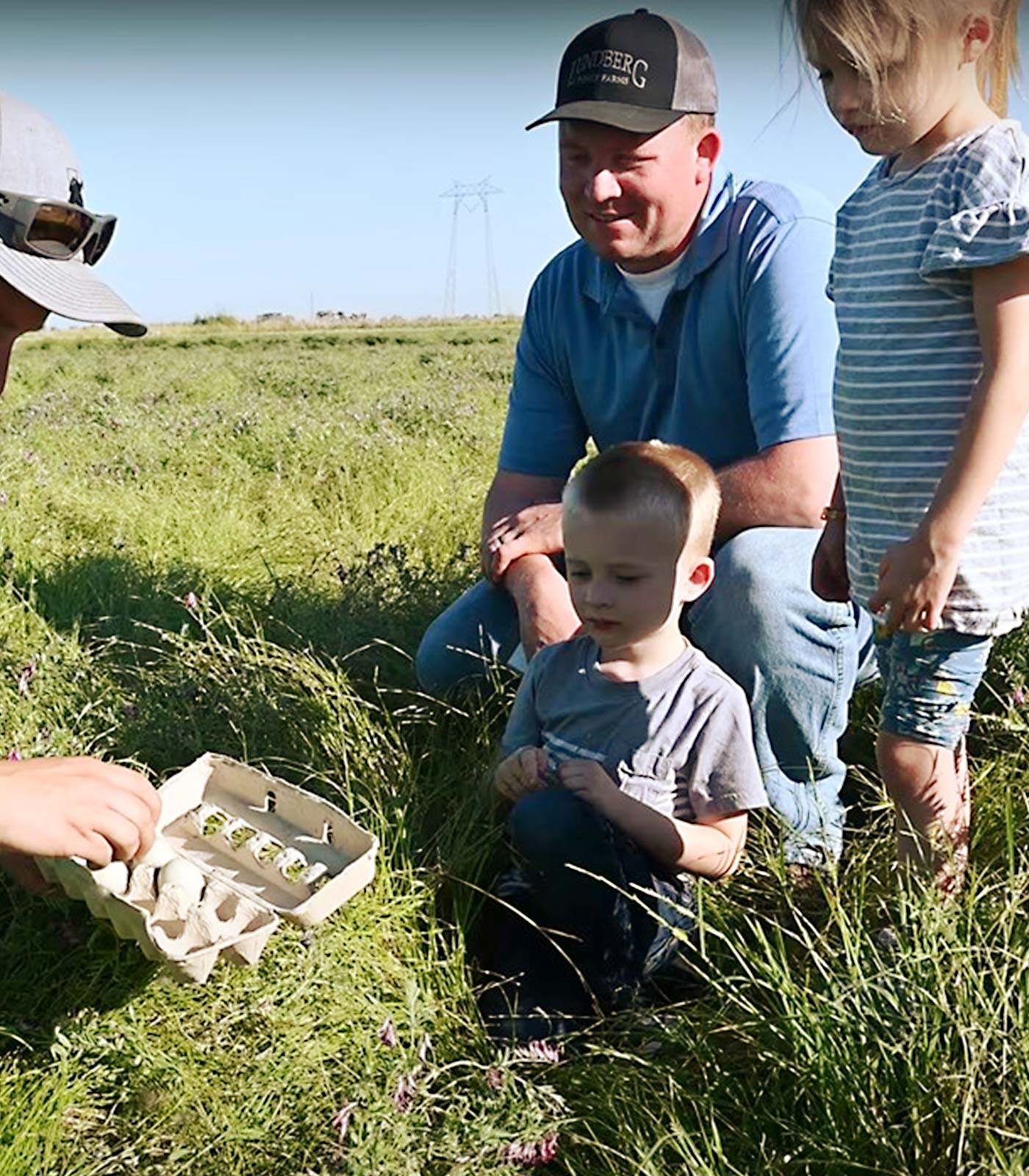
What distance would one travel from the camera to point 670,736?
274 centimetres

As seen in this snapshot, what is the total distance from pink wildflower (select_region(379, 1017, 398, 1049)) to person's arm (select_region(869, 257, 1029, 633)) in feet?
3.91

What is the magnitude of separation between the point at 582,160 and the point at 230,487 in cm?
421

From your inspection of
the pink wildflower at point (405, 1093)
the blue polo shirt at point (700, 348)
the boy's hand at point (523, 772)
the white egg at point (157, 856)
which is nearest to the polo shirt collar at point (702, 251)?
the blue polo shirt at point (700, 348)

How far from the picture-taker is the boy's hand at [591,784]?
268 centimetres

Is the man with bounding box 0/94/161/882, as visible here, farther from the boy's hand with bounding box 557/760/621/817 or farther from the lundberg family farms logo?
the lundberg family farms logo

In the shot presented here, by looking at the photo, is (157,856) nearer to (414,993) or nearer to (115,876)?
(115,876)

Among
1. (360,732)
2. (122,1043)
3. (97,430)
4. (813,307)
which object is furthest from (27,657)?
(97,430)

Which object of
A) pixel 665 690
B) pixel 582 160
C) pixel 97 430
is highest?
pixel 582 160

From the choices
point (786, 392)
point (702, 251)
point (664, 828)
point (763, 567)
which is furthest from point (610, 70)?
point (664, 828)

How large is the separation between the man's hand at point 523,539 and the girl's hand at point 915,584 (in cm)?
115

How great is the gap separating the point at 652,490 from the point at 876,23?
926mm

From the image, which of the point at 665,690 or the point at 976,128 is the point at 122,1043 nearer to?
the point at 665,690

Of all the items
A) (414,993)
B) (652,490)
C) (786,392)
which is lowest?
(414,993)

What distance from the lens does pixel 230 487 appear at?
285 inches
